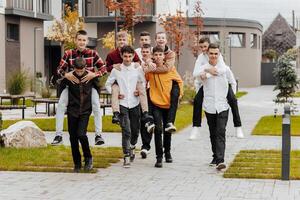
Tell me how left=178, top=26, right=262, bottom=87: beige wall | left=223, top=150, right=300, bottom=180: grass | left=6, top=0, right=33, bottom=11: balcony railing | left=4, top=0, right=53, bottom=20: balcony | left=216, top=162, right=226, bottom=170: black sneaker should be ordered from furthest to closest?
1. left=178, top=26, right=262, bottom=87: beige wall
2. left=6, top=0, right=33, bottom=11: balcony railing
3. left=4, top=0, right=53, bottom=20: balcony
4. left=216, top=162, right=226, bottom=170: black sneaker
5. left=223, top=150, right=300, bottom=180: grass

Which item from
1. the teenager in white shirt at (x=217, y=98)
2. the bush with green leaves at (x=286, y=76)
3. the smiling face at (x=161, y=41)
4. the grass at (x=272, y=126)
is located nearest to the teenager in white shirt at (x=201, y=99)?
the teenager in white shirt at (x=217, y=98)

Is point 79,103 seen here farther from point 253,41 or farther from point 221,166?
point 253,41

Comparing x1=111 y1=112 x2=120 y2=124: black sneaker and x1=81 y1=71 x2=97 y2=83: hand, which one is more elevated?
x1=81 y1=71 x2=97 y2=83: hand

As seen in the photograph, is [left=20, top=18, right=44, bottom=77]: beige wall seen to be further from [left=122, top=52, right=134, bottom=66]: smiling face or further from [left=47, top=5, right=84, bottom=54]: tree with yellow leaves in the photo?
[left=122, top=52, right=134, bottom=66]: smiling face

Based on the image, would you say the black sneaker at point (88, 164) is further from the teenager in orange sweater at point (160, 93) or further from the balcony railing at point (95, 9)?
the balcony railing at point (95, 9)

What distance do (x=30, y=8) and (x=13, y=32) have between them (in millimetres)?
1884

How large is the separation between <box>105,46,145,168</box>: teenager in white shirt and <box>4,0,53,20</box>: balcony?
25.8 m

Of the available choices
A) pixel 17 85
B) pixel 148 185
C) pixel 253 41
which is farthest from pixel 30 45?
pixel 148 185

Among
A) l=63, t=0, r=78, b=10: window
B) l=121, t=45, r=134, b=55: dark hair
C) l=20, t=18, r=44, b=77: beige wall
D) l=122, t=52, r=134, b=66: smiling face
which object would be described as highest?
l=63, t=0, r=78, b=10: window

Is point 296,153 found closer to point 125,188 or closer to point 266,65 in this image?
point 125,188

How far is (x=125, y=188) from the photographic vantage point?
878 centimetres

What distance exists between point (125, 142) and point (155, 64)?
131 centimetres

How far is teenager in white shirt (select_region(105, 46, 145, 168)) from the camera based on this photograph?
10.5 meters

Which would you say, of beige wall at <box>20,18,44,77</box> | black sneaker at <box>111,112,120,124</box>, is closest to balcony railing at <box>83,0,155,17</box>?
beige wall at <box>20,18,44,77</box>
